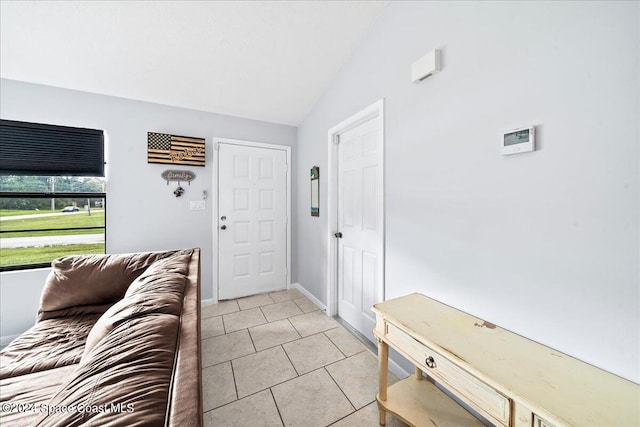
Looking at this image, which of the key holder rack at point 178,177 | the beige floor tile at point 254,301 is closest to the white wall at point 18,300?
the key holder rack at point 178,177

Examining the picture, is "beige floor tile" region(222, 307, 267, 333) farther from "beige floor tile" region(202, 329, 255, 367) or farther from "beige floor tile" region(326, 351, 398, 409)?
"beige floor tile" region(326, 351, 398, 409)

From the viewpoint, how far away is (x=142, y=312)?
0.94 metres

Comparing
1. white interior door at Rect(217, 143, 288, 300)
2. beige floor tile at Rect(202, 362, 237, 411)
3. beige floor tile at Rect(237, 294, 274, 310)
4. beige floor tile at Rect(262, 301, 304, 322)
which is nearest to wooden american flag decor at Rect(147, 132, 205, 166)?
white interior door at Rect(217, 143, 288, 300)

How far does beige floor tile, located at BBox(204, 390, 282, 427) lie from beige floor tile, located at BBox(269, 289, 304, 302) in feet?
5.18

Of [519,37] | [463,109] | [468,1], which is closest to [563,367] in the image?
[463,109]

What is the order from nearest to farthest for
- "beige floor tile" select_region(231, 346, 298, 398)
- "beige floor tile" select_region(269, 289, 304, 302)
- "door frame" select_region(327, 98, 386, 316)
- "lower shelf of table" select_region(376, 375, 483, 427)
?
"lower shelf of table" select_region(376, 375, 483, 427) → "beige floor tile" select_region(231, 346, 298, 398) → "door frame" select_region(327, 98, 386, 316) → "beige floor tile" select_region(269, 289, 304, 302)

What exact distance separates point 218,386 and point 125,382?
55.2 inches

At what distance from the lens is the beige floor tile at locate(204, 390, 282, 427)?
4.68 feet

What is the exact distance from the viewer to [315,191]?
301cm

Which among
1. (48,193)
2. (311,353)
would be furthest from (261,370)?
(48,193)

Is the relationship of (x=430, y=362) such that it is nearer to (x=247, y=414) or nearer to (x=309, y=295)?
(x=247, y=414)

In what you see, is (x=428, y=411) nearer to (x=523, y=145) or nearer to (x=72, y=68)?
(x=523, y=145)

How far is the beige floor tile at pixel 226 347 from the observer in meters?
2.01

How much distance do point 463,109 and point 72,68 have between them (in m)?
3.26
